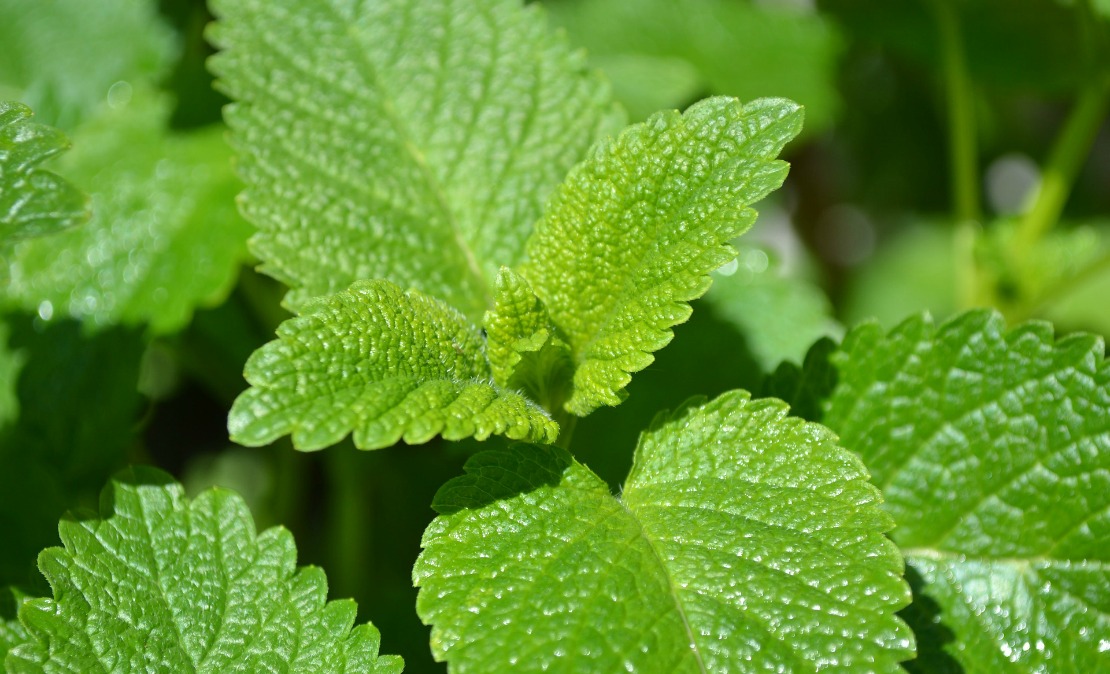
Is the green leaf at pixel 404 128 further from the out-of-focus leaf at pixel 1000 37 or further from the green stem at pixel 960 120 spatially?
the out-of-focus leaf at pixel 1000 37

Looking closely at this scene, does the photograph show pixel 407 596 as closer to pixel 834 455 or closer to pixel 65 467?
pixel 65 467

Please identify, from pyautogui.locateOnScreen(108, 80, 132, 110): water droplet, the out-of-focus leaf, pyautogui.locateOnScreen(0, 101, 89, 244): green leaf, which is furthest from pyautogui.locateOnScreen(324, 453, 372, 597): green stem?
the out-of-focus leaf

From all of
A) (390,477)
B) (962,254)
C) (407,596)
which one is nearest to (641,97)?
(962,254)

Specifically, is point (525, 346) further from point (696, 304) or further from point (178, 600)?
point (696, 304)

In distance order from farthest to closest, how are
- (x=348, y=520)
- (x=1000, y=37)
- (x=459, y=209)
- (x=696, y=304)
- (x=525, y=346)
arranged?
(x=1000, y=37) → (x=348, y=520) → (x=696, y=304) → (x=459, y=209) → (x=525, y=346)

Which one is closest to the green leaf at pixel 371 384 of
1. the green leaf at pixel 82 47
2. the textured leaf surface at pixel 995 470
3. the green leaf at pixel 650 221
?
the green leaf at pixel 650 221

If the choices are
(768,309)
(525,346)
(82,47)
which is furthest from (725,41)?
(525,346)
